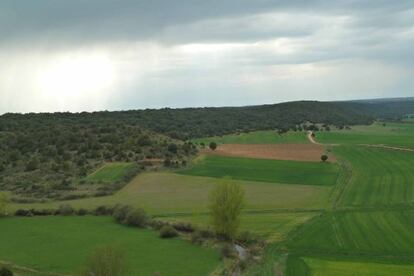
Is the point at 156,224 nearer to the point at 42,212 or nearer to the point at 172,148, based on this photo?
the point at 42,212

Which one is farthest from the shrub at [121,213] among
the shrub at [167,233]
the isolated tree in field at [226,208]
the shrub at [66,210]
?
the isolated tree in field at [226,208]

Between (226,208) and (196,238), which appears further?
(226,208)

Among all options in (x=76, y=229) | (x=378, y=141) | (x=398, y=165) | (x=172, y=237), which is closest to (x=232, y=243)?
(x=172, y=237)

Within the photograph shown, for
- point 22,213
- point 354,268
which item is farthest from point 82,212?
point 354,268

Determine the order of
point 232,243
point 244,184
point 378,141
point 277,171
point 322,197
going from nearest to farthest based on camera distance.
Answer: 1. point 232,243
2. point 322,197
3. point 244,184
4. point 277,171
5. point 378,141

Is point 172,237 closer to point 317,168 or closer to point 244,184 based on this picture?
point 244,184

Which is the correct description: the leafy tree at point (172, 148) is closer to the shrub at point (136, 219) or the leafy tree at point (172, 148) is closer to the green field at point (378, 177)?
the green field at point (378, 177)
